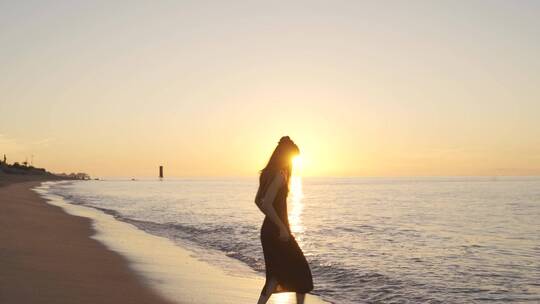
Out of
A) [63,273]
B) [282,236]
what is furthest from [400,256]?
[282,236]

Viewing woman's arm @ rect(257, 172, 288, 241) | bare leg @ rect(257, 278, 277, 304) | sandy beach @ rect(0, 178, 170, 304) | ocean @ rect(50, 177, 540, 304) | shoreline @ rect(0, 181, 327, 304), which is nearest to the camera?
woman's arm @ rect(257, 172, 288, 241)

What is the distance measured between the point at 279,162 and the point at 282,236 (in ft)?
2.73

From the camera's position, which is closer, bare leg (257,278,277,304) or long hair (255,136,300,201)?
long hair (255,136,300,201)

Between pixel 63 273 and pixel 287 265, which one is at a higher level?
pixel 287 265

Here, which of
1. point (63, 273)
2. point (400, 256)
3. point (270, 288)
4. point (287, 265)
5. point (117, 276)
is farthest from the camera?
point (400, 256)

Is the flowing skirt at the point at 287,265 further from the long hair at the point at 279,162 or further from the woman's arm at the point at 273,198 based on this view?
the long hair at the point at 279,162

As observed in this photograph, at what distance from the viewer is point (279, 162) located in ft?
20.5

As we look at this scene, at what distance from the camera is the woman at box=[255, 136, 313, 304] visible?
245 inches

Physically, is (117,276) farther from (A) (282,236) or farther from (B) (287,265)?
(A) (282,236)

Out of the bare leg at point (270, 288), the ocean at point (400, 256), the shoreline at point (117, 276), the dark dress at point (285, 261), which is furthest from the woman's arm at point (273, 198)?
the ocean at point (400, 256)

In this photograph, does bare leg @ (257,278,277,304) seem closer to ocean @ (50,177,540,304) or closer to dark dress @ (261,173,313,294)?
dark dress @ (261,173,313,294)

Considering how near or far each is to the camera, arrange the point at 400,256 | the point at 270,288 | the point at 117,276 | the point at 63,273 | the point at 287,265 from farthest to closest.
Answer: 1. the point at 400,256
2. the point at 117,276
3. the point at 63,273
4. the point at 270,288
5. the point at 287,265

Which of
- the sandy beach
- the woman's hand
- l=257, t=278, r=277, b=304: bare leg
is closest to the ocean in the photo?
the sandy beach

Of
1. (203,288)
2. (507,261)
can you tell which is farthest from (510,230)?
(203,288)
